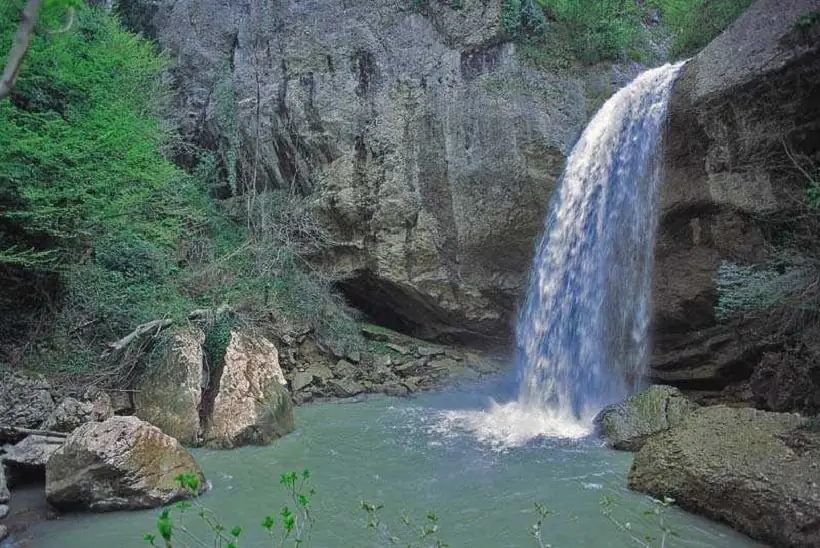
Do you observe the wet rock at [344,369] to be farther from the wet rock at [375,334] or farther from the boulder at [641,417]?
the boulder at [641,417]

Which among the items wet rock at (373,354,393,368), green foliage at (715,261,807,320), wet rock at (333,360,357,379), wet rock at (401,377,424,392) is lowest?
wet rock at (401,377,424,392)

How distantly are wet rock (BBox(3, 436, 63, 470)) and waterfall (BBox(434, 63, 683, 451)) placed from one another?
5331 mm

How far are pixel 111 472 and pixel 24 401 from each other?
288 centimetres

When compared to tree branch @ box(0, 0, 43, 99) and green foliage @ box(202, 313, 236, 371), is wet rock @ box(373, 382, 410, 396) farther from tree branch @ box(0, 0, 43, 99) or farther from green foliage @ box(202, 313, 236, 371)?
tree branch @ box(0, 0, 43, 99)

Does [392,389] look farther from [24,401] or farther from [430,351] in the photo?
[24,401]

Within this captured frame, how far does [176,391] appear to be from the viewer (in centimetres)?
841

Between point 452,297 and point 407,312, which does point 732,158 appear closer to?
point 452,297

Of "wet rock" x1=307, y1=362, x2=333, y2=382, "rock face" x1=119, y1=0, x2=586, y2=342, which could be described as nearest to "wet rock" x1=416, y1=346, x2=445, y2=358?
"rock face" x1=119, y1=0, x2=586, y2=342

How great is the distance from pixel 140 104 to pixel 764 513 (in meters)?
14.0

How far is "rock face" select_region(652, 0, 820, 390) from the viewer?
8.03 metres

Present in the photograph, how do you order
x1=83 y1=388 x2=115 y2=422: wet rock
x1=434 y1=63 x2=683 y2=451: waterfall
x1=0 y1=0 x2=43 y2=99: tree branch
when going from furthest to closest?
x1=434 y1=63 x2=683 y2=451: waterfall → x1=83 y1=388 x2=115 y2=422: wet rock → x1=0 y1=0 x2=43 y2=99: tree branch

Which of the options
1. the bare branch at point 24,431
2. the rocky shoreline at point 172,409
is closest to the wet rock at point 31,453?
the rocky shoreline at point 172,409

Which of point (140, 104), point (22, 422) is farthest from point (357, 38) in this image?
point (22, 422)

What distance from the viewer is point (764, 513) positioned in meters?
4.84
